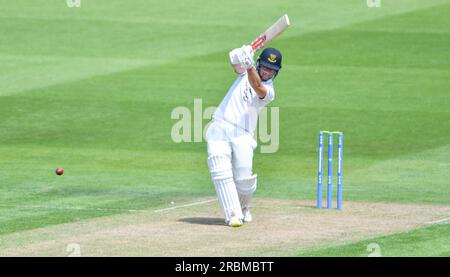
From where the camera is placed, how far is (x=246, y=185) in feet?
49.0

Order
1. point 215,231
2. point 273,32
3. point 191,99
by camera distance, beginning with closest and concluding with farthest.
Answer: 1. point 215,231
2. point 273,32
3. point 191,99

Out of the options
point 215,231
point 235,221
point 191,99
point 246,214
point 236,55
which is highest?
point 191,99

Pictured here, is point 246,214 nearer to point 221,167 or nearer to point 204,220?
point 204,220

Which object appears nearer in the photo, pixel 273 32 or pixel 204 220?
pixel 273 32

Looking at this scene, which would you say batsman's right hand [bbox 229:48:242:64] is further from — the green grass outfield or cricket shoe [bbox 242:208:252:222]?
the green grass outfield

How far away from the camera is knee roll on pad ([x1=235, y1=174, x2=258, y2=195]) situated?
1491cm

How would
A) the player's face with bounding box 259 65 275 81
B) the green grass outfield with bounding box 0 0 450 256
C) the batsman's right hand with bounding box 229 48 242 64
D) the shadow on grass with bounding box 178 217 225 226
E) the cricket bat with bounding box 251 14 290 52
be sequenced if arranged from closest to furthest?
1. the batsman's right hand with bounding box 229 48 242 64
2. the cricket bat with bounding box 251 14 290 52
3. the player's face with bounding box 259 65 275 81
4. the shadow on grass with bounding box 178 217 225 226
5. the green grass outfield with bounding box 0 0 450 256

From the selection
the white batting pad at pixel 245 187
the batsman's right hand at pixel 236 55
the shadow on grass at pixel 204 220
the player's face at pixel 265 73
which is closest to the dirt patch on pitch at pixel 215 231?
the shadow on grass at pixel 204 220

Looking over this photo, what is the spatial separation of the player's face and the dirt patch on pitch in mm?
1714

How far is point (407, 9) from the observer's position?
37531 millimetres

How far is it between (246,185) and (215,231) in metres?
0.82

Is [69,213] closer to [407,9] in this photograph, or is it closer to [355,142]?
[355,142]

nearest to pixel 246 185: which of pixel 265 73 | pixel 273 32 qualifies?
pixel 265 73

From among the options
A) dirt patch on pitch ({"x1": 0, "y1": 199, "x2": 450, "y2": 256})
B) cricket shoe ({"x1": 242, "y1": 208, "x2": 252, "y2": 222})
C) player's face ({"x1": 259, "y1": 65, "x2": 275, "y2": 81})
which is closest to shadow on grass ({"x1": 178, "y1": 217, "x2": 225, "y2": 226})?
dirt patch on pitch ({"x1": 0, "y1": 199, "x2": 450, "y2": 256})
